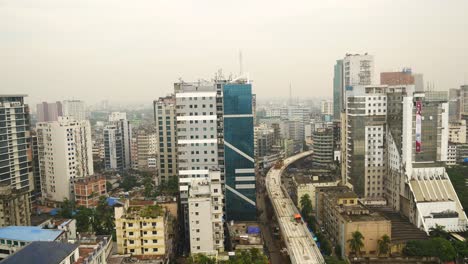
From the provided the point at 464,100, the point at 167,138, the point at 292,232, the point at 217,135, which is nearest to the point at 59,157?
the point at 167,138

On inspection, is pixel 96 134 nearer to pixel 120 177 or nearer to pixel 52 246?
pixel 120 177

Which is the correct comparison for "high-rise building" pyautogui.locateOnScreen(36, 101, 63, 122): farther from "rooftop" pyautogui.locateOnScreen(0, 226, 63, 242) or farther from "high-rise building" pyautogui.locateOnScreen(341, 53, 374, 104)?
"rooftop" pyautogui.locateOnScreen(0, 226, 63, 242)

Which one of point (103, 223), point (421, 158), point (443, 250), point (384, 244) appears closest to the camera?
point (443, 250)

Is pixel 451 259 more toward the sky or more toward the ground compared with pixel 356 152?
more toward the ground

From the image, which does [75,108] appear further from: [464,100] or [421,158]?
[421,158]

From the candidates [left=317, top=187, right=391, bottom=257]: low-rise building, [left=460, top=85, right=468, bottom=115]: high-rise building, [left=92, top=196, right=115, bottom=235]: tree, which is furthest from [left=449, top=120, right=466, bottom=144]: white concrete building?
[left=92, top=196, right=115, bottom=235]: tree

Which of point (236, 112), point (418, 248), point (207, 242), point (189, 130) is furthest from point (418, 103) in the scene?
point (207, 242)
